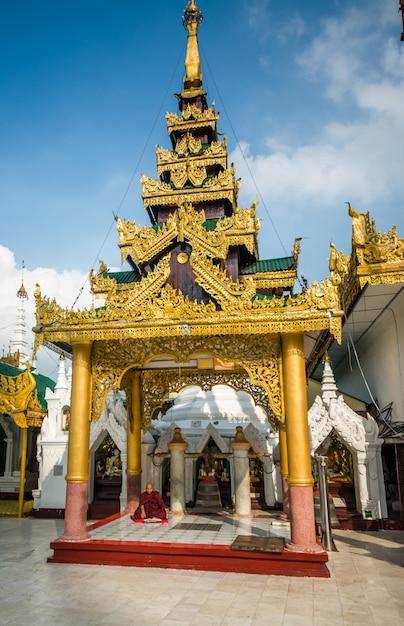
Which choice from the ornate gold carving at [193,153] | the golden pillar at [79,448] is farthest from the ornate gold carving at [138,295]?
the ornate gold carving at [193,153]

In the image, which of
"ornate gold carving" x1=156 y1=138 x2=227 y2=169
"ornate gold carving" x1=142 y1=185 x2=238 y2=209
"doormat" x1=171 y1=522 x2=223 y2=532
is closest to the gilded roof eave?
"doormat" x1=171 y1=522 x2=223 y2=532

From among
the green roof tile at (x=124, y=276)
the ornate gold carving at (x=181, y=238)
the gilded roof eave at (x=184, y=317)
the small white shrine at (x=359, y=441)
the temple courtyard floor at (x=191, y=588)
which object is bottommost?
the temple courtyard floor at (x=191, y=588)

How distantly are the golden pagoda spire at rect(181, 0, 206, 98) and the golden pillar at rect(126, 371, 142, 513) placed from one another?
14.0 metres

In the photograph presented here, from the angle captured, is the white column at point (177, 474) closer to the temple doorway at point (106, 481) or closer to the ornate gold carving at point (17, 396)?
the temple doorway at point (106, 481)

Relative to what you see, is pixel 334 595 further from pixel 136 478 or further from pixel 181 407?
pixel 181 407

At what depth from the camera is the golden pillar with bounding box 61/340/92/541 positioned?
27.3 ft

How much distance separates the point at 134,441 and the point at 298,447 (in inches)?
208

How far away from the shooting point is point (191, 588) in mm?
6609

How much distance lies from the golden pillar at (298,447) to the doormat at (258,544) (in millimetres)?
305

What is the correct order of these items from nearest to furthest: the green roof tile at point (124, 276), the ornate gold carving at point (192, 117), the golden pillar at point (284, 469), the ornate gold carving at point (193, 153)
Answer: the golden pillar at point (284, 469) → the green roof tile at point (124, 276) → the ornate gold carving at point (193, 153) → the ornate gold carving at point (192, 117)

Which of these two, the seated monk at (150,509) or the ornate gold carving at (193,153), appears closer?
the seated monk at (150,509)

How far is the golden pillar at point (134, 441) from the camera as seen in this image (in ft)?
38.4

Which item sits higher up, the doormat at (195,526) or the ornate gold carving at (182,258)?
the ornate gold carving at (182,258)

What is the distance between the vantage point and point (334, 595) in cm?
632
